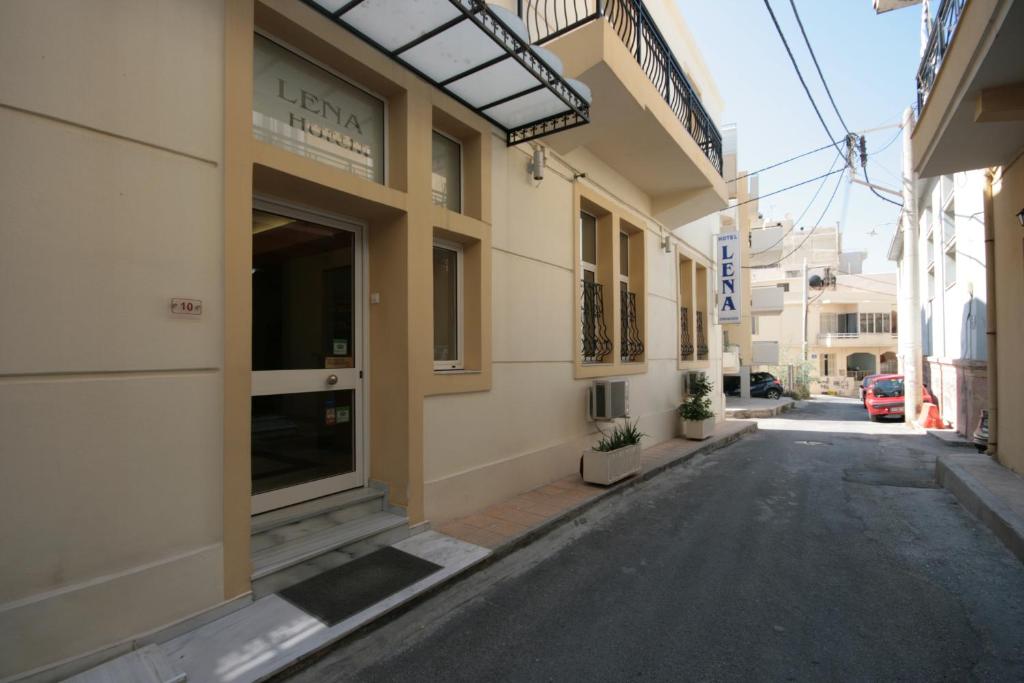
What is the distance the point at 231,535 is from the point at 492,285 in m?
3.25

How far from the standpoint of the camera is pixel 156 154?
2.89 meters

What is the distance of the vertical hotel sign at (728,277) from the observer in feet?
42.0

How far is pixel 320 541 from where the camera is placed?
376cm

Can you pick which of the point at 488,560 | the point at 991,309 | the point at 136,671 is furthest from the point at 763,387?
the point at 136,671

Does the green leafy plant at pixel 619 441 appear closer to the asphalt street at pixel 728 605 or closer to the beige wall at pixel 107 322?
the asphalt street at pixel 728 605

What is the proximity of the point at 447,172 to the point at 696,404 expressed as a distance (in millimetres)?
7185

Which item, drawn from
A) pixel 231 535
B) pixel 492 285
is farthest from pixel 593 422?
pixel 231 535

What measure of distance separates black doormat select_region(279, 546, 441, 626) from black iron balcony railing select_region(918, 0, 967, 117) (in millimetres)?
6995

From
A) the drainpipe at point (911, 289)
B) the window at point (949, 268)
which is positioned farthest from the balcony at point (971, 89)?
the drainpipe at point (911, 289)

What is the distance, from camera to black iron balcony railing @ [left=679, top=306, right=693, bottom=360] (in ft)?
37.4

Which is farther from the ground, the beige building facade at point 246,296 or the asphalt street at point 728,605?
the beige building facade at point 246,296

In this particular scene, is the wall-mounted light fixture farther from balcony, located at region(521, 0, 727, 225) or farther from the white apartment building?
the white apartment building

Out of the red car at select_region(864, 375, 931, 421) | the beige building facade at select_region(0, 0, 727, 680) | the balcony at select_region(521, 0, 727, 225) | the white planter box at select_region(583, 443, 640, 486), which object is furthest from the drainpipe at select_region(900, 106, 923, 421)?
the white planter box at select_region(583, 443, 640, 486)

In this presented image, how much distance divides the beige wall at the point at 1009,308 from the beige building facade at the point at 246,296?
4172 mm
